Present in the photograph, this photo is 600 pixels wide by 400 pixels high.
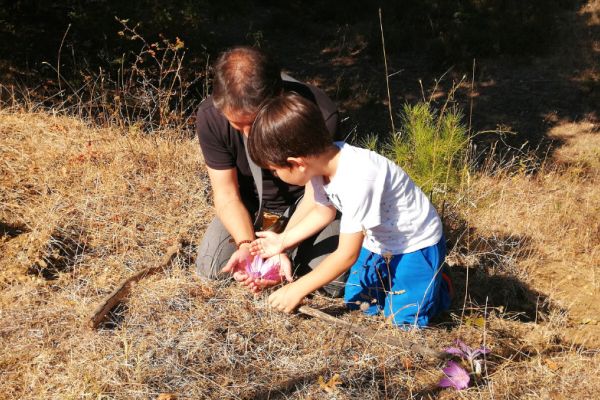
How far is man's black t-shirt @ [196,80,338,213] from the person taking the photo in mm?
2957

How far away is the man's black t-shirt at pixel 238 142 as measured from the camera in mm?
2957

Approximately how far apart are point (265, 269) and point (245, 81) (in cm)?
92

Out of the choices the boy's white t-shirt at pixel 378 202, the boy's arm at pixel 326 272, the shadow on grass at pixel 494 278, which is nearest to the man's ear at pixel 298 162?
the boy's white t-shirt at pixel 378 202

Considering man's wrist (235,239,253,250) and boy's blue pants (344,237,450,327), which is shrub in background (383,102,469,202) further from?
man's wrist (235,239,253,250)

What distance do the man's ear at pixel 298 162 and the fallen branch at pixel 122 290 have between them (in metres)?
1.15

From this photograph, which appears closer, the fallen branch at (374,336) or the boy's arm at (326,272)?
the boy's arm at (326,272)

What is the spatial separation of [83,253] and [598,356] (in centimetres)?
270

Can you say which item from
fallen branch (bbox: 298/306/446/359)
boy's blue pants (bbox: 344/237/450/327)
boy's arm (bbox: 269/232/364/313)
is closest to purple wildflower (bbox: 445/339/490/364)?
fallen branch (bbox: 298/306/446/359)

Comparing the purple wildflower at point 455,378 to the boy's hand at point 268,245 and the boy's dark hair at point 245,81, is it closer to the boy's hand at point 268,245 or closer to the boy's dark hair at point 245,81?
the boy's hand at point 268,245

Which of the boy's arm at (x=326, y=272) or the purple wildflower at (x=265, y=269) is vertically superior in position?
the boy's arm at (x=326, y=272)

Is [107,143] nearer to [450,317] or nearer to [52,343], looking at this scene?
[52,343]

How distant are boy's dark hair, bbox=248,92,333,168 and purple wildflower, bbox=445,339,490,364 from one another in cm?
106

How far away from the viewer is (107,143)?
4.49 metres

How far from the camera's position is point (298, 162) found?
2.29 metres
